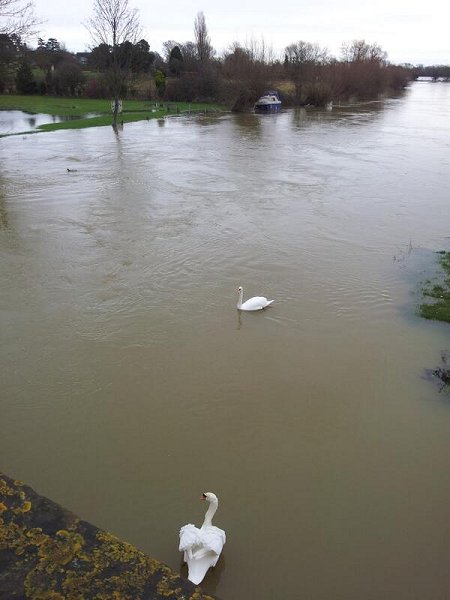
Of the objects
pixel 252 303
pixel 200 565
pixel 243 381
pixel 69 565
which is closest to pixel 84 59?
pixel 252 303

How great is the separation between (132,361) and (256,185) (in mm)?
10965

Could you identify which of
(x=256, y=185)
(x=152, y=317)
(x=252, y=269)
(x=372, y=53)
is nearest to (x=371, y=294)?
(x=252, y=269)

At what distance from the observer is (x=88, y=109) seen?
124ft

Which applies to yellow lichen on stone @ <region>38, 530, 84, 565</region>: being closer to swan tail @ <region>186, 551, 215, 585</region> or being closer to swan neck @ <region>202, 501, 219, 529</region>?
swan tail @ <region>186, 551, 215, 585</region>

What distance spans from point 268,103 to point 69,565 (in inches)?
1585

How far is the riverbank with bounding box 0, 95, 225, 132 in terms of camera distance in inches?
1207

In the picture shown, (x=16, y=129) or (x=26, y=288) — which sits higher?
(x=16, y=129)

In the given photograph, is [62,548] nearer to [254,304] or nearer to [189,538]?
[189,538]

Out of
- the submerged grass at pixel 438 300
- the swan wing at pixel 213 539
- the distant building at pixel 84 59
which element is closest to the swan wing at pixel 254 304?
the submerged grass at pixel 438 300

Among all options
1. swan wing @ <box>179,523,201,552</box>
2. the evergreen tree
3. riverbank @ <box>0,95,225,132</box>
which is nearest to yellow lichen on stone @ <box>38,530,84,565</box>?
swan wing @ <box>179,523,201,552</box>

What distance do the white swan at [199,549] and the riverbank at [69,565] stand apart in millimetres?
2701

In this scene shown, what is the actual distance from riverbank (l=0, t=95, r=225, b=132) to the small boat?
142 inches

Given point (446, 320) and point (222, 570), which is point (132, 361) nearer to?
point (222, 570)

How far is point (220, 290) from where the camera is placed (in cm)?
915
